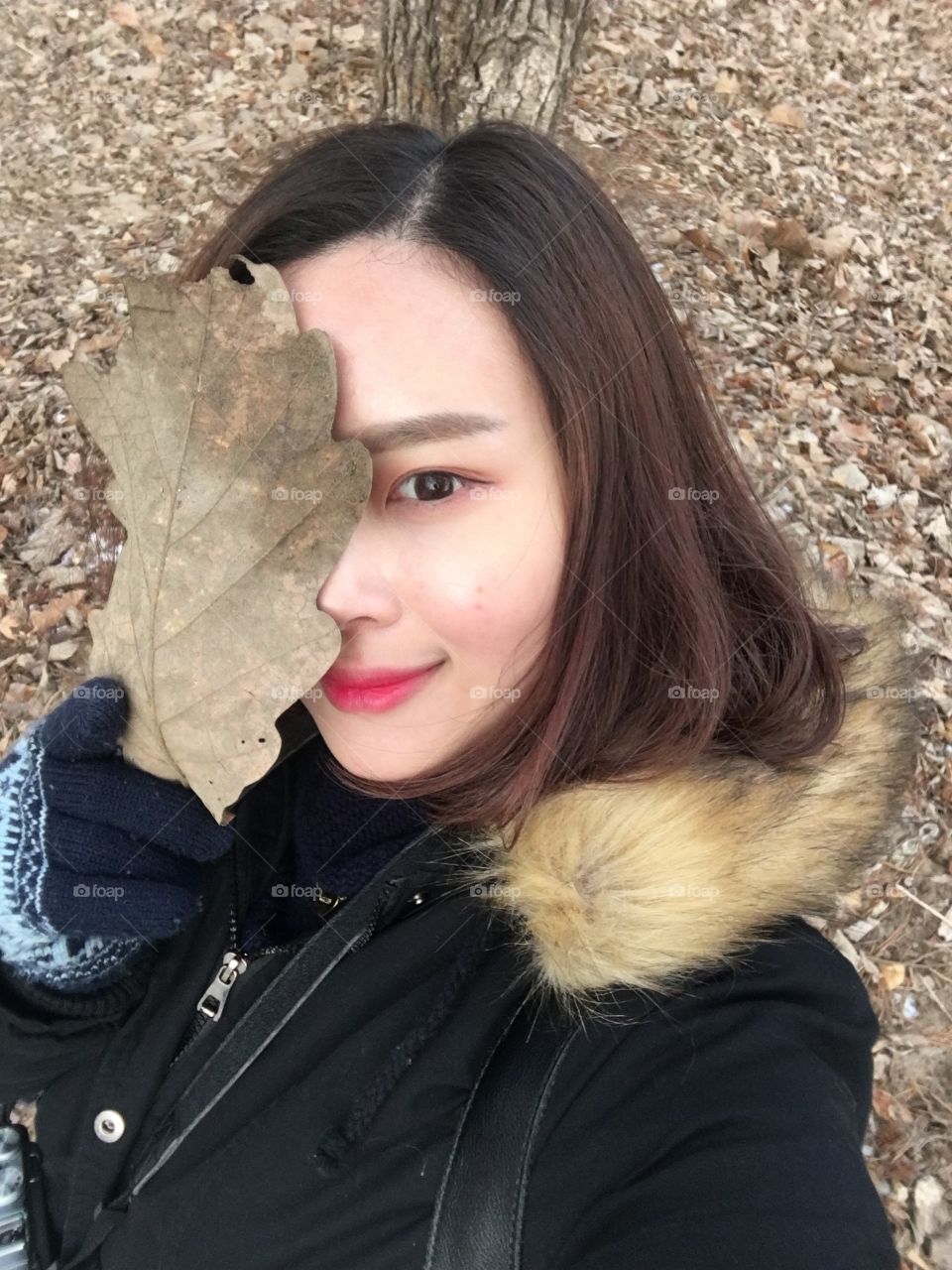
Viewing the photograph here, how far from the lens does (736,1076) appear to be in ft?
3.28

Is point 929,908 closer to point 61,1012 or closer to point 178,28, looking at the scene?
point 61,1012

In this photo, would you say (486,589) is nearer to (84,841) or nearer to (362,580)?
(362,580)

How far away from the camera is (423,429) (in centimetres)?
107

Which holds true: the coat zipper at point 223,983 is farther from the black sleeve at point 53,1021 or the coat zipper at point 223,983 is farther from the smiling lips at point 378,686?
the smiling lips at point 378,686

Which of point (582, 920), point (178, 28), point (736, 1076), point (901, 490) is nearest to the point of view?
point (736, 1076)

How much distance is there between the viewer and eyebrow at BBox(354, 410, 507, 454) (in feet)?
3.52

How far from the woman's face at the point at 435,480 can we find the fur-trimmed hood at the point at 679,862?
0.81 ft

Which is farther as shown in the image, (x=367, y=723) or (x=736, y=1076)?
(x=367, y=723)

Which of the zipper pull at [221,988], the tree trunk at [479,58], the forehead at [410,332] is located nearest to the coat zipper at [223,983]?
the zipper pull at [221,988]

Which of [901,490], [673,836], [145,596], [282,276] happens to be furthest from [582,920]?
[901,490]

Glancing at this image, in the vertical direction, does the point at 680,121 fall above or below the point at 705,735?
above

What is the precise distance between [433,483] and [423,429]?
0.07 metres

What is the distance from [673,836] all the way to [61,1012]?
91 centimetres

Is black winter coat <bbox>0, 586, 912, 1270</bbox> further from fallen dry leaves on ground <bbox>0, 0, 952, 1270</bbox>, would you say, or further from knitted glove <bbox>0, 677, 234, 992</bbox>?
fallen dry leaves on ground <bbox>0, 0, 952, 1270</bbox>
